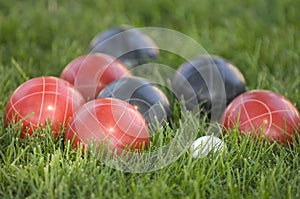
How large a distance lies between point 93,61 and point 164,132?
0.78m

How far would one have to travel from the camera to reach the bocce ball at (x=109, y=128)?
8.04ft

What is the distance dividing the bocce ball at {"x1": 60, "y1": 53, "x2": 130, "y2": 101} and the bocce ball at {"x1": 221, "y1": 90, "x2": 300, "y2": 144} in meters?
0.76

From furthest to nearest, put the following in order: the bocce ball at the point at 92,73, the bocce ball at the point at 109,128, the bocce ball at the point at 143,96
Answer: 1. the bocce ball at the point at 92,73
2. the bocce ball at the point at 143,96
3. the bocce ball at the point at 109,128

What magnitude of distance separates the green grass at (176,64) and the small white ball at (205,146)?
0.12 feet

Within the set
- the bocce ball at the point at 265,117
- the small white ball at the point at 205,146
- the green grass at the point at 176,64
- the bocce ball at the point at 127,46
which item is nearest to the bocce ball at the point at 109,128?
the green grass at the point at 176,64

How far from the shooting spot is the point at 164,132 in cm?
271

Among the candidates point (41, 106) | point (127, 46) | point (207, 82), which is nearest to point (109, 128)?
point (41, 106)

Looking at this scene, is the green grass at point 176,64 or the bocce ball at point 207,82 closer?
the green grass at point 176,64

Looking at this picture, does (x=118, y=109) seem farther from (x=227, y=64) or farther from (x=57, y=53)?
(x=57, y=53)

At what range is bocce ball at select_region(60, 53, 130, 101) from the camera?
3104 millimetres

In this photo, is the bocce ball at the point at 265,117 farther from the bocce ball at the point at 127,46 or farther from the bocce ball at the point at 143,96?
the bocce ball at the point at 127,46

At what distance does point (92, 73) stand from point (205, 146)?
0.94m

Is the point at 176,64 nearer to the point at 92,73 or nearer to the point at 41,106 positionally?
the point at 92,73

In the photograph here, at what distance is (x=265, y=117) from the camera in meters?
2.73
